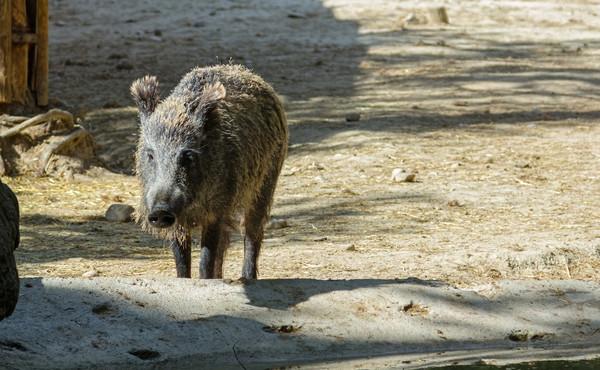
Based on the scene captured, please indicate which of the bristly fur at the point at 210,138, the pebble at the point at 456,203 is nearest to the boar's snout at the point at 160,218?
the bristly fur at the point at 210,138

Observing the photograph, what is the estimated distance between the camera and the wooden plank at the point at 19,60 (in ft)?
41.2

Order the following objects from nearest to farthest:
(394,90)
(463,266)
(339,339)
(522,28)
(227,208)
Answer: (339,339), (227,208), (463,266), (394,90), (522,28)

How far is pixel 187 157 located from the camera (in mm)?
6648

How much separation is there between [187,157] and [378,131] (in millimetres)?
6685

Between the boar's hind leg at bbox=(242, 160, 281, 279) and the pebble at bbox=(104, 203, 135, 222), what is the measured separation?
2.27m

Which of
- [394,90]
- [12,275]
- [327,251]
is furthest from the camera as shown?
[394,90]

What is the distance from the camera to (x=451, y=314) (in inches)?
255

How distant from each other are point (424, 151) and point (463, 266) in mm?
4442

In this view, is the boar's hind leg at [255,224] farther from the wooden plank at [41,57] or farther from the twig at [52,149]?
the wooden plank at [41,57]

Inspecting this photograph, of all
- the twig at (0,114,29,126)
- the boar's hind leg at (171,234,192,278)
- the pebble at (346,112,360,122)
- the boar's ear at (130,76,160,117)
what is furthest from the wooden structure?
the boar's hind leg at (171,234,192,278)

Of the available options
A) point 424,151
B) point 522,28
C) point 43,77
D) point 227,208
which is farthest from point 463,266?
point 522,28

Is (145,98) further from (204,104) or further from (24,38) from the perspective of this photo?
(24,38)

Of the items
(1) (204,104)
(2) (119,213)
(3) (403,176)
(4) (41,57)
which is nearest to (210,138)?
(1) (204,104)

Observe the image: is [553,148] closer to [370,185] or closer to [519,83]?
[370,185]
